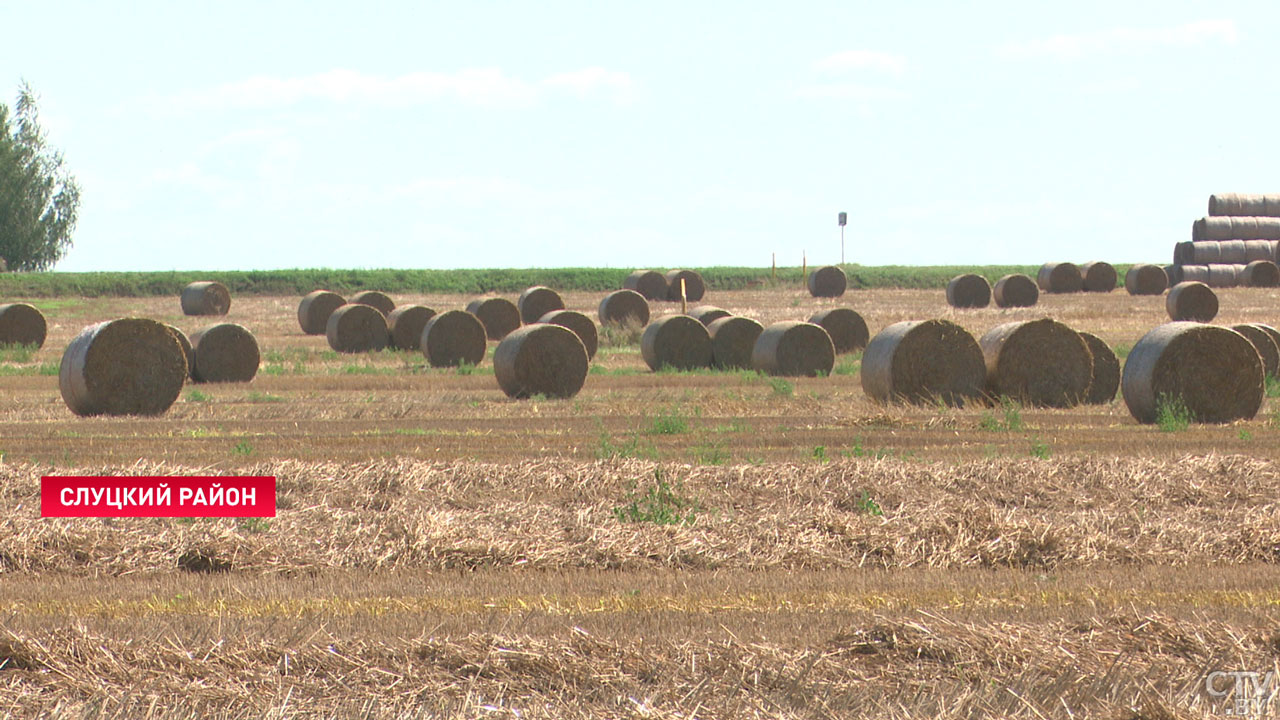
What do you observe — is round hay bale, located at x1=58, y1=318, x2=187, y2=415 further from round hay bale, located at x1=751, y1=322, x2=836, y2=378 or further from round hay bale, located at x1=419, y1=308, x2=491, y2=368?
round hay bale, located at x1=751, y1=322, x2=836, y2=378

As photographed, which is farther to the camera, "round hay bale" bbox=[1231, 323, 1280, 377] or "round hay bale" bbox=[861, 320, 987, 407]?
"round hay bale" bbox=[1231, 323, 1280, 377]

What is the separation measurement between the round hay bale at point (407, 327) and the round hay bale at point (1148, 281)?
27509mm

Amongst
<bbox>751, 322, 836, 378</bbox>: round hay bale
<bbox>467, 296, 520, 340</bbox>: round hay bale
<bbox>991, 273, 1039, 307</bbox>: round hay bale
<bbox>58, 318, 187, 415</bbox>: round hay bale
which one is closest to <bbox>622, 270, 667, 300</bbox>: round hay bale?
<bbox>991, 273, 1039, 307</bbox>: round hay bale

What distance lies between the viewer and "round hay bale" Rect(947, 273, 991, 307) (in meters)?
46.5

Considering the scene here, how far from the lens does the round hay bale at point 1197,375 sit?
Result: 17.7 metres

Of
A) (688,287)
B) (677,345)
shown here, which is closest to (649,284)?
(688,287)

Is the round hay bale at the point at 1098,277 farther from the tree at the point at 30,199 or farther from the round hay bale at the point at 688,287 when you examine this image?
the tree at the point at 30,199

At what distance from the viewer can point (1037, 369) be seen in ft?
64.5

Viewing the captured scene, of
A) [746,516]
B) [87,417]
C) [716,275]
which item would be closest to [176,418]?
[87,417]

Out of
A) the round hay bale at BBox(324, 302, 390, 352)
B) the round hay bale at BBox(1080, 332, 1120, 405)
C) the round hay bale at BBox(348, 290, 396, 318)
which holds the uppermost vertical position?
the round hay bale at BBox(348, 290, 396, 318)

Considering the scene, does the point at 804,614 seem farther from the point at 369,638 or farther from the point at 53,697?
the point at 53,697

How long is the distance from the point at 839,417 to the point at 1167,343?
414cm

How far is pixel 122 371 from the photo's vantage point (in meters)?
19.4

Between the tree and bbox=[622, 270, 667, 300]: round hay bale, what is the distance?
37.0m
